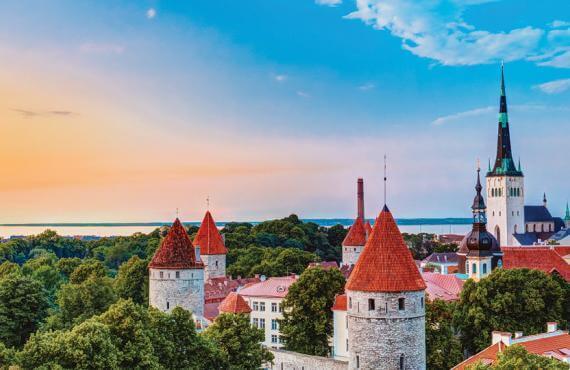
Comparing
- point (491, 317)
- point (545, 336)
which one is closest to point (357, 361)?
point (545, 336)

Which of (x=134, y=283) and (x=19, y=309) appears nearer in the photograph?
(x=19, y=309)

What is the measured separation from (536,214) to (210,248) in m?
77.9

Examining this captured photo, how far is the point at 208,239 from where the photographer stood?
203 feet

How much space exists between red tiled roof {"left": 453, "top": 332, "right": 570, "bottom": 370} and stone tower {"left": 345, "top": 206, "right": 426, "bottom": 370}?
172 inches

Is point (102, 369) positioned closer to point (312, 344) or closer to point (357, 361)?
point (357, 361)

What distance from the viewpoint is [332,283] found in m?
43.6

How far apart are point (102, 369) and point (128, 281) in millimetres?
38846

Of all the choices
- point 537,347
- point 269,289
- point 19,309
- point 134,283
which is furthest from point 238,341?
point 134,283

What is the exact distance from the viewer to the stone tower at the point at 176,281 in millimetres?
42906

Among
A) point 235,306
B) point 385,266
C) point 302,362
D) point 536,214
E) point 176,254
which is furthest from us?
point 536,214

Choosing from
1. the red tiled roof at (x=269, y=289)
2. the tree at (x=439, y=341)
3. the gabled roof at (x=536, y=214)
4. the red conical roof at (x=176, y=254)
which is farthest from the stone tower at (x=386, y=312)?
the gabled roof at (x=536, y=214)

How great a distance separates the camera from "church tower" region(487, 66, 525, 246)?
354 feet

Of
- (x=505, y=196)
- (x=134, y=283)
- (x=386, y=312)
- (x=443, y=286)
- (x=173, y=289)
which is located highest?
(x=505, y=196)

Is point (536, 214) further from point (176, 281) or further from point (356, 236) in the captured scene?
point (176, 281)
